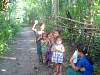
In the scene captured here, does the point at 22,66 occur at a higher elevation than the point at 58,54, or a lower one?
lower

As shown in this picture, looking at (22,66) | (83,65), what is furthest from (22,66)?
(83,65)

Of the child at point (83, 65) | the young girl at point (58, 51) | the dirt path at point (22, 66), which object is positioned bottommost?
the dirt path at point (22, 66)

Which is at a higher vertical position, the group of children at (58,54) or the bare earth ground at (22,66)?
the group of children at (58,54)

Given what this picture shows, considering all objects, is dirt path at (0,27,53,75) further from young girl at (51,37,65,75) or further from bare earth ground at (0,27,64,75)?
young girl at (51,37,65,75)

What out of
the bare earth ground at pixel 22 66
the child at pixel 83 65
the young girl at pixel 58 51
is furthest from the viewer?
Result: the bare earth ground at pixel 22 66

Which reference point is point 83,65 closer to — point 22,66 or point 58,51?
point 58,51

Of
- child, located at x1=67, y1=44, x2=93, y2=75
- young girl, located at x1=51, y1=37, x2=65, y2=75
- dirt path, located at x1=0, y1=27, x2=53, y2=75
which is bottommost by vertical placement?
dirt path, located at x1=0, y1=27, x2=53, y2=75

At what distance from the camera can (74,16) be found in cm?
1600

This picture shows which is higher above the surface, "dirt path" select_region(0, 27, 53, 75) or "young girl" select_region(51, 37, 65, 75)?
"young girl" select_region(51, 37, 65, 75)

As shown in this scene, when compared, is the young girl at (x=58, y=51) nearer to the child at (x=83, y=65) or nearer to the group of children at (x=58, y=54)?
the group of children at (x=58, y=54)

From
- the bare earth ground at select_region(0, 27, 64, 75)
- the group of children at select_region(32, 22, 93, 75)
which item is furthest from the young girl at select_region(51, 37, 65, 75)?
the bare earth ground at select_region(0, 27, 64, 75)

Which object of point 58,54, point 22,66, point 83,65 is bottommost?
point 22,66

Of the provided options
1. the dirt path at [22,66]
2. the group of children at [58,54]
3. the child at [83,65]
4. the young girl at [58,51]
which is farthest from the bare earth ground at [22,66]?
the child at [83,65]

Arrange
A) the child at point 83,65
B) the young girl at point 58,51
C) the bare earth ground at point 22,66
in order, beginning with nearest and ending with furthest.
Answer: the child at point 83,65 → the young girl at point 58,51 → the bare earth ground at point 22,66
